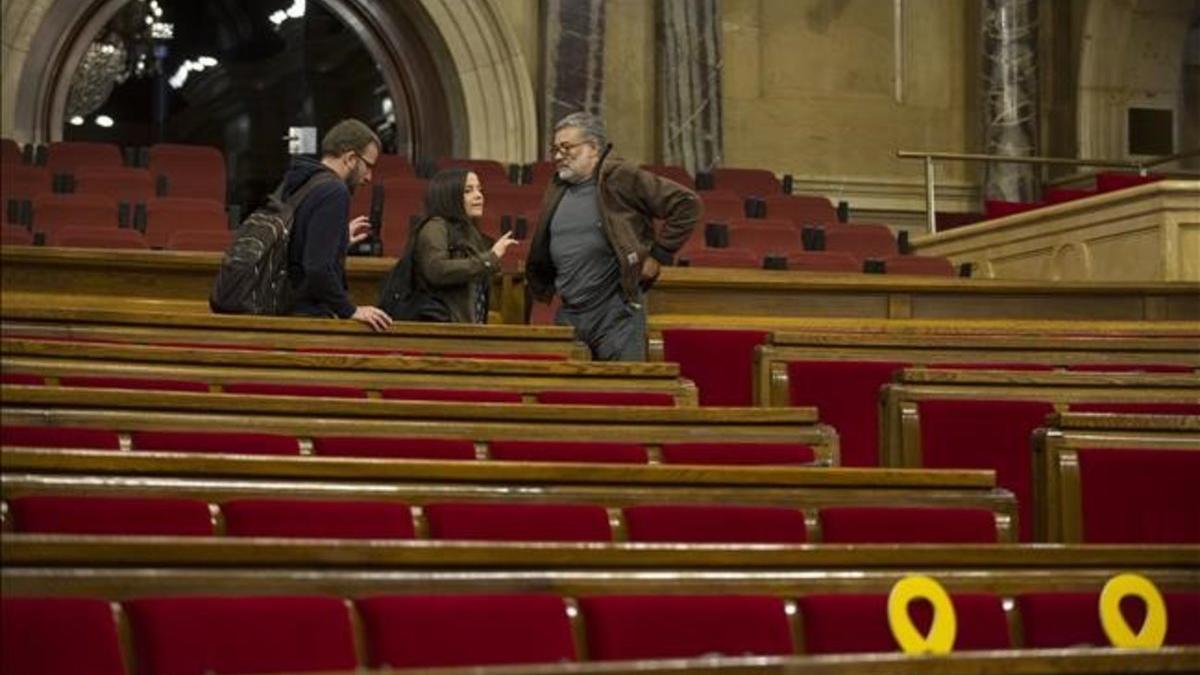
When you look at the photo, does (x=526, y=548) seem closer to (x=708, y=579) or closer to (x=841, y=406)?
(x=708, y=579)

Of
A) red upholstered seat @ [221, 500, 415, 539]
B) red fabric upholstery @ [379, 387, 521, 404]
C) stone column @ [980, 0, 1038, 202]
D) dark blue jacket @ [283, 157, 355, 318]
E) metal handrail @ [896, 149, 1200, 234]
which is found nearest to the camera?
red upholstered seat @ [221, 500, 415, 539]

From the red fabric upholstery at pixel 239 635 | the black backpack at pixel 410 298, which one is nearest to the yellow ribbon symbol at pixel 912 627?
the red fabric upholstery at pixel 239 635

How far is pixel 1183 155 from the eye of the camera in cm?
593

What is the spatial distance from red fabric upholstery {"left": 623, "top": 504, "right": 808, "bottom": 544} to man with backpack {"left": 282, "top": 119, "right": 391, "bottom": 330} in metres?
1.09

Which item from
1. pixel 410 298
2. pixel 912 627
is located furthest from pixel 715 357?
pixel 912 627

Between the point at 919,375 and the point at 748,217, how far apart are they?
304cm

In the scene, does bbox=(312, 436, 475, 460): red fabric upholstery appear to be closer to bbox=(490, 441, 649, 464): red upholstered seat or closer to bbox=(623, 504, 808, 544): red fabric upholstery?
bbox=(490, 441, 649, 464): red upholstered seat

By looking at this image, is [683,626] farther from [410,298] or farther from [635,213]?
[410,298]

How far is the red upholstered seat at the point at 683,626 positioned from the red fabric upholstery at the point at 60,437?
671mm

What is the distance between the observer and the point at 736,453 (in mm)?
2025

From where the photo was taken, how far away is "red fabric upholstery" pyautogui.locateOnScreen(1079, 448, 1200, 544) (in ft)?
6.72

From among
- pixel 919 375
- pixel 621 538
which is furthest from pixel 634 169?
pixel 621 538

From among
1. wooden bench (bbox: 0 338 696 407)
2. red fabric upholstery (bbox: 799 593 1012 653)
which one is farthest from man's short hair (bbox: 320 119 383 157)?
red fabric upholstery (bbox: 799 593 1012 653)

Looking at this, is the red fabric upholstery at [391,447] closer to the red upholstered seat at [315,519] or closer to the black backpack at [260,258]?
the red upholstered seat at [315,519]
